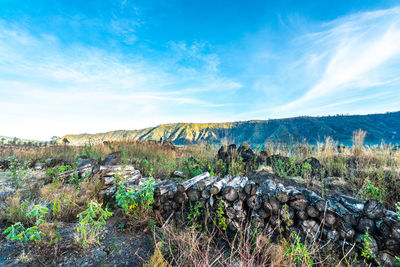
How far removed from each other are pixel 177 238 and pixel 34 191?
3.99 m

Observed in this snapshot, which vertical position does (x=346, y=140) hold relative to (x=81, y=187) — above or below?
below

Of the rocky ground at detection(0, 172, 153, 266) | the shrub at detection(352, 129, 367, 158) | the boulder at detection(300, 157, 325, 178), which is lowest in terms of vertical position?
the rocky ground at detection(0, 172, 153, 266)

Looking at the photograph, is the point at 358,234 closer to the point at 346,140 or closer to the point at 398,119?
the point at 346,140

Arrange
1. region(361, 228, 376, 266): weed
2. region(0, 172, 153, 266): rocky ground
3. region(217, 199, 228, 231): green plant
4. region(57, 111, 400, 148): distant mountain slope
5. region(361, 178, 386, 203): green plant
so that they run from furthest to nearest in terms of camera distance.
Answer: region(57, 111, 400, 148): distant mountain slope → region(361, 178, 386, 203): green plant → region(217, 199, 228, 231): green plant → region(0, 172, 153, 266): rocky ground → region(361, 228, 376, 266): weed

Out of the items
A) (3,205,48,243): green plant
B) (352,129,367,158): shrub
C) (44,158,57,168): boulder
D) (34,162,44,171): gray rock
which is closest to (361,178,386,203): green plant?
(352,129,367,158): shrub

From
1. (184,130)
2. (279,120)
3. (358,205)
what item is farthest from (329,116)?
(358,205)

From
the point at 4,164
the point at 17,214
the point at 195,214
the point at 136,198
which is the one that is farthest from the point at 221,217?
→ the point at 4,164

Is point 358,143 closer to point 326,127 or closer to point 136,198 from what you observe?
point 136,198

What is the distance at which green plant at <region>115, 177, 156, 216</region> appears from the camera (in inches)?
115

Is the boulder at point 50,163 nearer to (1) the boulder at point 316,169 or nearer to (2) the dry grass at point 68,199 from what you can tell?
(2) the dry grass at point 68,199

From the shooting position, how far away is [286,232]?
2520 mm

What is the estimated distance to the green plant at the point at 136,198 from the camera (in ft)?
9.57

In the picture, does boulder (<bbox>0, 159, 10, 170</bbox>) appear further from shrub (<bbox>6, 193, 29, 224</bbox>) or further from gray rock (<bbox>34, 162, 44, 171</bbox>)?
shrub (<bbox>6, 193, 29, 224</bbox>)

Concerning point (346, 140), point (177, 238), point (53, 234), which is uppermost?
point (53, 234)
